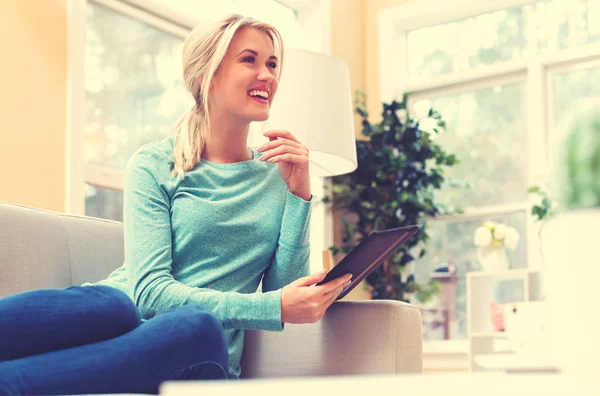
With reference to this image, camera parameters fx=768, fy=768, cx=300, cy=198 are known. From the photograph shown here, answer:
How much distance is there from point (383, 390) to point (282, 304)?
119 cm

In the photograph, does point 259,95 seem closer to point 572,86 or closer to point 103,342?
point 103,342

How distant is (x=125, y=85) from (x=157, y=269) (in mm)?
2156

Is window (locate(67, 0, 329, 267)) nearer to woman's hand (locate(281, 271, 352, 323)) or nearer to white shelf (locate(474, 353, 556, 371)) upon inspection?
woman's hand (locate(281, 271, 352, 323))

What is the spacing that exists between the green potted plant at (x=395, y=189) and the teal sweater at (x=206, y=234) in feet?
8.44

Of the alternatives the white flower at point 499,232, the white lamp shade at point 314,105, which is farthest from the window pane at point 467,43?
the white lamp shade at point 314,105

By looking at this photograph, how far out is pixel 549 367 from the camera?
380 mm

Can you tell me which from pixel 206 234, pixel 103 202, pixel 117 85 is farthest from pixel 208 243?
pixel 117 85

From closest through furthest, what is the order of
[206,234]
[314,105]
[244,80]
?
[206,234]
[244,80]
[314,105]

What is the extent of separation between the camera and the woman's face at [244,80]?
1.87 metres

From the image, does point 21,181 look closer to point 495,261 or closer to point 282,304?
point 282,304

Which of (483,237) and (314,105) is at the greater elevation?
(314,105)

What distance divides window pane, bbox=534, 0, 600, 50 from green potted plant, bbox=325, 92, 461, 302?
803 mm

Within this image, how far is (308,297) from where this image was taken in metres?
1.50

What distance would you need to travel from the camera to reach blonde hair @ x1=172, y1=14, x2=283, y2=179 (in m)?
1.85
